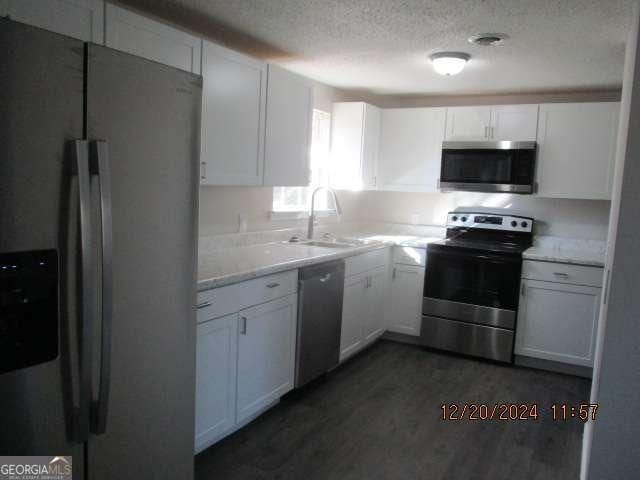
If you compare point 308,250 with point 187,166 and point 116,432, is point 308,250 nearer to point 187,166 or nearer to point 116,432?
point 187,166

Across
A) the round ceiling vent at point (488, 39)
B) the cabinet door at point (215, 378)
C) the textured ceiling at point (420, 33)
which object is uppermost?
the textured ceiling at point (420, 33)

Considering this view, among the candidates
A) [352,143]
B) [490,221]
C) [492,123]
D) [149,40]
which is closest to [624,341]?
[149,40]

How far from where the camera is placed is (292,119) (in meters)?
3.29

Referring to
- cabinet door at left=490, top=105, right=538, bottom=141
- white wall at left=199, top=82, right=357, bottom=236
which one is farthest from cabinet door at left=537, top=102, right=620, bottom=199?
white wall at left=199, top=82, right=357, bottom=236

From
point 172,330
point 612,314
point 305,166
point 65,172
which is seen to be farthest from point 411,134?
point 65,172

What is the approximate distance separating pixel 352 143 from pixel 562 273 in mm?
1975

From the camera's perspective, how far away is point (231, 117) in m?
2.75

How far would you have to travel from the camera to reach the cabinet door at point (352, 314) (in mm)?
3631

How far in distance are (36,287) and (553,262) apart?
346 centimetres

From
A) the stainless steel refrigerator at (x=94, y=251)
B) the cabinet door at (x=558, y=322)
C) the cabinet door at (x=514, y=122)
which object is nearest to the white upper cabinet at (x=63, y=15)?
the stainless steel refrigerator at (x=94, y=251)

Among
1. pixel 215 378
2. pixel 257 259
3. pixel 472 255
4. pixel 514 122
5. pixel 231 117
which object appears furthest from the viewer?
pixel 514 122

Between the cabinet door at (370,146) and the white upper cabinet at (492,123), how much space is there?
2.06ft

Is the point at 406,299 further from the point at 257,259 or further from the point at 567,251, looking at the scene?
the point at 257,259

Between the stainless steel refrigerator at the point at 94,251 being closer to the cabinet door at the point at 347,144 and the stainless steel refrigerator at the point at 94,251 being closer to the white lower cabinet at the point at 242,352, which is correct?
the white lower cabinet at the point at 242,352
